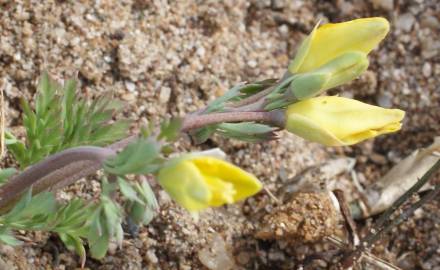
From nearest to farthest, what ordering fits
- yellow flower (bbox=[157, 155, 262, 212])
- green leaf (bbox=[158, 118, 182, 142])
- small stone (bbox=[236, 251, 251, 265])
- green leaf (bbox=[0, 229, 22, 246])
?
1. yellow flower (bbox=[157, 155, 262, 212])
2. green leaf (bbox=[158, 118, 182, 142])
3. green leaf (bbox=[0, 229, 22, 246])
4. small stone (bbox=[236, 251, 251, 265])

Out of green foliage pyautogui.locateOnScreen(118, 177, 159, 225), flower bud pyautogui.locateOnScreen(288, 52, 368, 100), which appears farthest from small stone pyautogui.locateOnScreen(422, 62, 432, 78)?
green foliage pyautogui.locateOnScreen(118, 177, 159, 225)

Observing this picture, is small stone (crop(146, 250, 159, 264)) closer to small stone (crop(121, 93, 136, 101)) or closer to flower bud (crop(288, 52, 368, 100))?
small stone (crop(121, 93, 136, 101))

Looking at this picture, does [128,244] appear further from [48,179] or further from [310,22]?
[310,22]

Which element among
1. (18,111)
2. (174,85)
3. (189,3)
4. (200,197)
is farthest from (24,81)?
(200,197)

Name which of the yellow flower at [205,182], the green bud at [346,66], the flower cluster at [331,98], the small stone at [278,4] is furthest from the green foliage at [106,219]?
the small stone at [278,4]

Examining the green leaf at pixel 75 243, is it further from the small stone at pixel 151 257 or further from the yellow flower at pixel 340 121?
the yellow flower at pixel 340 121

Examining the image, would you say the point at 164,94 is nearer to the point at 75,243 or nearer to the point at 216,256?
the point at 216,256

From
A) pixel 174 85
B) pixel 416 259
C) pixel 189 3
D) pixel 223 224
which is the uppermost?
pixel 189 3
